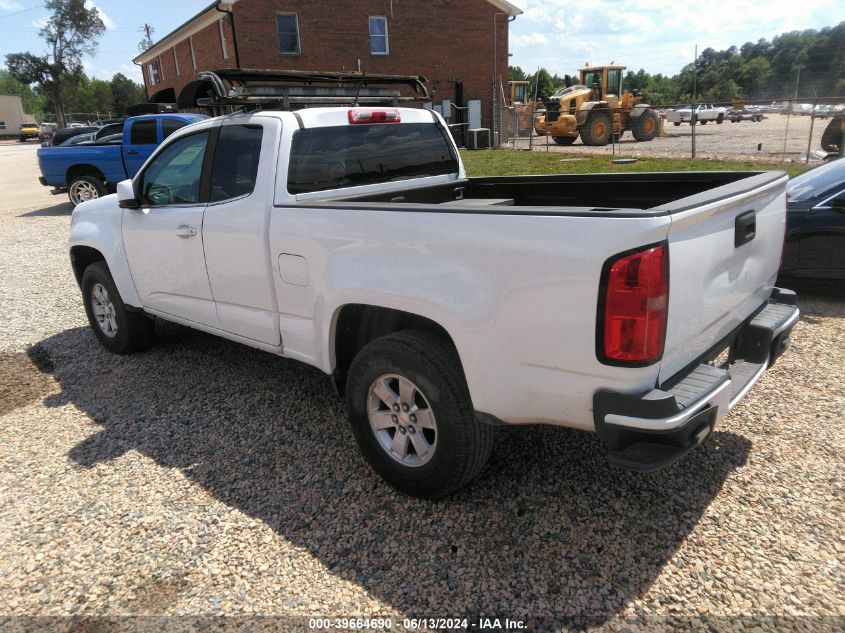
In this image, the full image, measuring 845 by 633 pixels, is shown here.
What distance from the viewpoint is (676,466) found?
321 centimetres

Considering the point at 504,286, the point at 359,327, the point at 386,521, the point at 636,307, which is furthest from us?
the point at 359,327

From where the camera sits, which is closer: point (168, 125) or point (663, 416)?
point (663, 416)

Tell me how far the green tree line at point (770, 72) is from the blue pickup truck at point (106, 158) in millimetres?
34260

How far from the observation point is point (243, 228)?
11.5 feet

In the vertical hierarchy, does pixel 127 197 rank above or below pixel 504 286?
above

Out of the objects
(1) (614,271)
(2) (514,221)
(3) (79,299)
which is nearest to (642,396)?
(1) (614,271)

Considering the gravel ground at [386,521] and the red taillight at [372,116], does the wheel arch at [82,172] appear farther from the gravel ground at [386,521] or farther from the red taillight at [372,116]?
the red taillight at [372,116]

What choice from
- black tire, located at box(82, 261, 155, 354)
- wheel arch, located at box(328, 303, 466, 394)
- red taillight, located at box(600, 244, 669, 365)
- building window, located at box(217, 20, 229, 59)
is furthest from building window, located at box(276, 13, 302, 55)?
red taillight, located at box(600, 244, 669, 365)

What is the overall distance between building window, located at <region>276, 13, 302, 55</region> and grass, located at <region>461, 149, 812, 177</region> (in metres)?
11.1

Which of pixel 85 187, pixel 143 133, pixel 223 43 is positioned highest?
pixel 223 43

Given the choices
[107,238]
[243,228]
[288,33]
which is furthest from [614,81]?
[243,228]

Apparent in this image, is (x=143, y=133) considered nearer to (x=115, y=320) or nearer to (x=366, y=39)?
(x=115, y=320)

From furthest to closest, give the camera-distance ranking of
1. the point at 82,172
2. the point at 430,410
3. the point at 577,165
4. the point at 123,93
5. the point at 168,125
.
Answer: the point at 123,93, the point at 577,165, the point at 82,172, the point at 168,125, the point at 430,410

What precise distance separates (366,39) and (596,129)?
1184 cm
